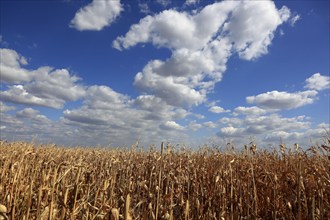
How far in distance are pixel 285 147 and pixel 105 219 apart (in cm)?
695

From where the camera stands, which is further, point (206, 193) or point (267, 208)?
point (206, 193)

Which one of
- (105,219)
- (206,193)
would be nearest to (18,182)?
(105,219)

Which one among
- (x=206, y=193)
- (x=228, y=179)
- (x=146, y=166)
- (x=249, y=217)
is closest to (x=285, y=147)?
(x=228, y=179)

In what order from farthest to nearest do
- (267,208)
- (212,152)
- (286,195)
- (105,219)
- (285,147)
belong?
(212,152), (285,147), (286,195), (267,208), (105,219)

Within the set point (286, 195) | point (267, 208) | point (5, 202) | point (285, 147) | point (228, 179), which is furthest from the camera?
point (285, 147)

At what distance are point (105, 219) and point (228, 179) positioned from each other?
4413 mm

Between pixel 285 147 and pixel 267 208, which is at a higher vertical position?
pixel 285 147

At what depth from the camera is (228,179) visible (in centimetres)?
739

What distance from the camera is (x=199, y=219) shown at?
532 centimetres

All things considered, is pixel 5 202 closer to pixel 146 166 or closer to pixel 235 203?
pixel 235 203

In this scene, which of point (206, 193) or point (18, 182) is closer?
point (18, 182)

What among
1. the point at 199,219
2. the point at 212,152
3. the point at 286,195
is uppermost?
the point at 212,152

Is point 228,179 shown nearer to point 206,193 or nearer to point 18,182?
point 206,193

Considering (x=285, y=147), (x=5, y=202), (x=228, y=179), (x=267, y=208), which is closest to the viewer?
(x=5, y=202)
